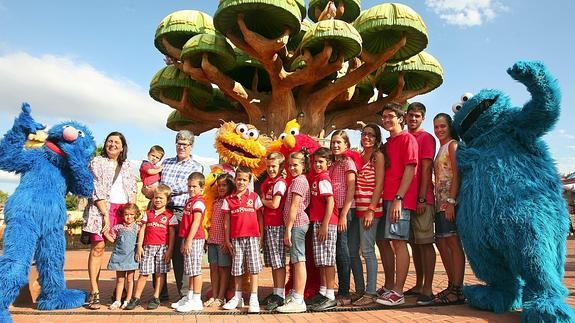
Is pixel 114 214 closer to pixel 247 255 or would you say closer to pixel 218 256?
pixel 218 256

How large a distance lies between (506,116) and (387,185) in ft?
3.60

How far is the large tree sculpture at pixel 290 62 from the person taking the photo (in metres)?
8.05

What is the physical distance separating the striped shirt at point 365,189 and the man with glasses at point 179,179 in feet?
5.46

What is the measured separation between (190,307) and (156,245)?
2.15ft

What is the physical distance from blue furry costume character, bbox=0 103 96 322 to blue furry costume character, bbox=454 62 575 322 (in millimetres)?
3390

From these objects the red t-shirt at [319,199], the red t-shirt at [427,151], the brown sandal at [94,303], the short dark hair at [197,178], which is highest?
the red t-shirt at [427,151]

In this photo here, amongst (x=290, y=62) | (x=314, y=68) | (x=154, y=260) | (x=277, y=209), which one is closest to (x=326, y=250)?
(x=277, y=209)

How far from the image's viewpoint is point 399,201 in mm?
3488

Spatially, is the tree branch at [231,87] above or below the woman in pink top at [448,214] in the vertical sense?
above

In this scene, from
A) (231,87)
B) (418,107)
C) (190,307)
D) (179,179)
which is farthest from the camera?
(231,87)

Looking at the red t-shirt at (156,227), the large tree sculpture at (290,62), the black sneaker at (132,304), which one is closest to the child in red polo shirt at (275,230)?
the red t-shirt at (156,227)

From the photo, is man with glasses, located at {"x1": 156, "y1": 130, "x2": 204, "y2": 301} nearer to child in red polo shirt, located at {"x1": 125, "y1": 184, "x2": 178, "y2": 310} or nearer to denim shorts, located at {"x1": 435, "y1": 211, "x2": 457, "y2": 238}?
child in red polo shirt, located at {"x1": 125, "y1": 184, "x2": 178, "y2": 310}

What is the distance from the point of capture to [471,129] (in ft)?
11.2

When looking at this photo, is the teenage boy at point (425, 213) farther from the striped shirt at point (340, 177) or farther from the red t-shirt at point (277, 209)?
the red t-shirt at point (277, 209)
